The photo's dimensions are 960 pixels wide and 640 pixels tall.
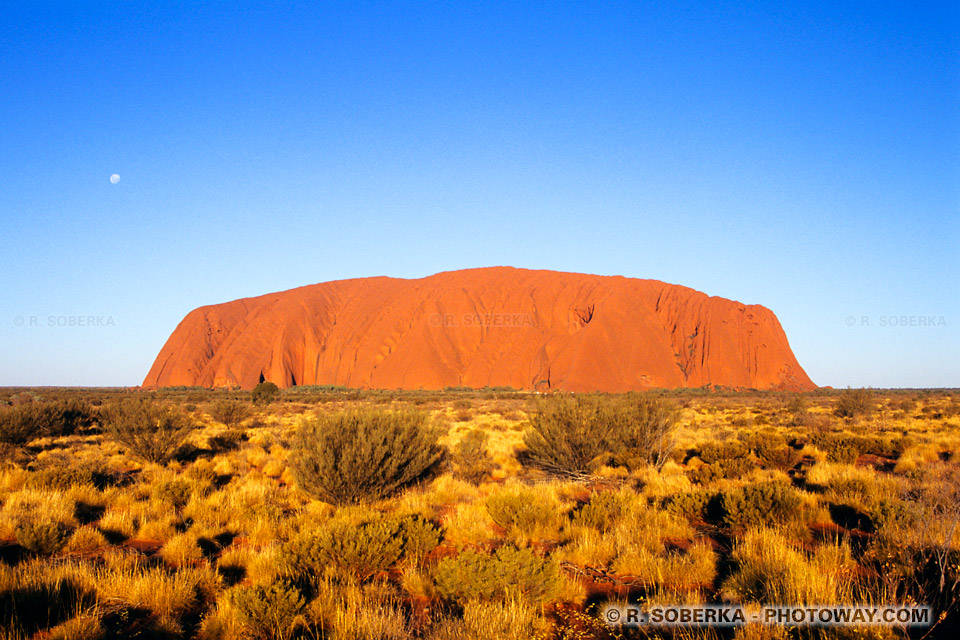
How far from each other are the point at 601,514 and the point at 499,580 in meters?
2.73

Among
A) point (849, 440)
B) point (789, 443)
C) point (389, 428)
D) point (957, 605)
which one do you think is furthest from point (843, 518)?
point (789, 443)

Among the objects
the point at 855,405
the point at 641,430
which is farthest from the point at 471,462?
the point at 855,405

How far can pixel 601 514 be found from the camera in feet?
20.8

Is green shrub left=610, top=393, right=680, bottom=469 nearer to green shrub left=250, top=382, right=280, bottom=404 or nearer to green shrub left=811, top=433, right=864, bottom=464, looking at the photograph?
green shrub left=811, top=433, right=864, bottom=464

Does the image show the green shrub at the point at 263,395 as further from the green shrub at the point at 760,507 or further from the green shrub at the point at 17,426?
the green shrub at the point at 760,507

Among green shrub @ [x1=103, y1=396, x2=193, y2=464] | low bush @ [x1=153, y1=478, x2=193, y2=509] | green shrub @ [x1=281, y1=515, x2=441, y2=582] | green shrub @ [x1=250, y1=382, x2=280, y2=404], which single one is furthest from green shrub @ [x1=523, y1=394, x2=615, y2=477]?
green shrub @ [x1=250, y1=382, x2=280, y2=404]

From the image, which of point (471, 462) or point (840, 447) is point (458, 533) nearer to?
point (471, 462)

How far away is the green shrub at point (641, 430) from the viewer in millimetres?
11110

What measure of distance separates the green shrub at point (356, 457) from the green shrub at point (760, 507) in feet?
16.1

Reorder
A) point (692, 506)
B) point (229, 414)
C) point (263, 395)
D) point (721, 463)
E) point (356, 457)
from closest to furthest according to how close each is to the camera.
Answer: point (692, 506), point (356, 457), point (721, 463), point (229, 414), point (263, 395)

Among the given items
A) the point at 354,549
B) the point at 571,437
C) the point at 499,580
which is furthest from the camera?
the point at 571,437

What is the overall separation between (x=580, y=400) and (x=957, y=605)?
776 centimetres

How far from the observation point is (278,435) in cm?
1627

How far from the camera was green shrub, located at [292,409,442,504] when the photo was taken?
766 cm
